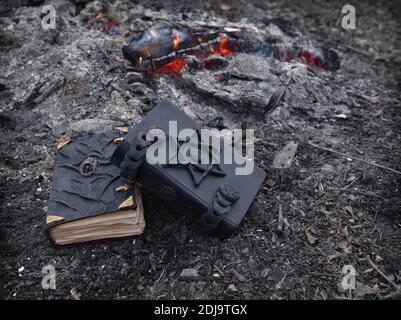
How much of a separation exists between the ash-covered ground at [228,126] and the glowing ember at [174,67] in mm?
90

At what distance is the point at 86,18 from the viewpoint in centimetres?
505

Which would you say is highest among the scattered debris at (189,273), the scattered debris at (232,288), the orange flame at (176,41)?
the orange flame at (176,41)

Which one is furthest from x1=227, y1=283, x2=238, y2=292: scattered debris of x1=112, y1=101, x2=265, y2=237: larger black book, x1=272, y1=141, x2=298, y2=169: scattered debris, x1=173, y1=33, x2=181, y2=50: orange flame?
x1=173, y1=33, x2=181, y2=50: orange flame

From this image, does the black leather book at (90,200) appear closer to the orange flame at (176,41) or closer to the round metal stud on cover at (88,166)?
the round metal stud on cover at (88,166)

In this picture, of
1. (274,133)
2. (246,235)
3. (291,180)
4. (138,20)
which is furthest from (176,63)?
(246,235)

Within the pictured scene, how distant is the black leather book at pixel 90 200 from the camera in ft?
9.03

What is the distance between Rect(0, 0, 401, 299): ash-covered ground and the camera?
9.33ft

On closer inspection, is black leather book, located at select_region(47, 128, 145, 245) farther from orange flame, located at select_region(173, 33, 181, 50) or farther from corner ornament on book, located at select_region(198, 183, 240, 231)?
orange flame, located at select_region(173, 33, 181, 50)

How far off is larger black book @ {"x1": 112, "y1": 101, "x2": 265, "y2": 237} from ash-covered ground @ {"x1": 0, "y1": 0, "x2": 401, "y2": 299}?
0.86 feet

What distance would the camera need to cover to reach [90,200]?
2816 millimetres

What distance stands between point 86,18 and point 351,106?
3354mm

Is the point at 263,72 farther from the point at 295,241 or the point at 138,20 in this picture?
the point at 295,241

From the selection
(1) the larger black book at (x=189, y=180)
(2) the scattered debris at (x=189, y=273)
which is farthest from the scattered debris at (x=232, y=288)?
(1) the larger black book at (x=189, y=180)

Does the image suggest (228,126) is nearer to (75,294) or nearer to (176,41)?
(176,41)
